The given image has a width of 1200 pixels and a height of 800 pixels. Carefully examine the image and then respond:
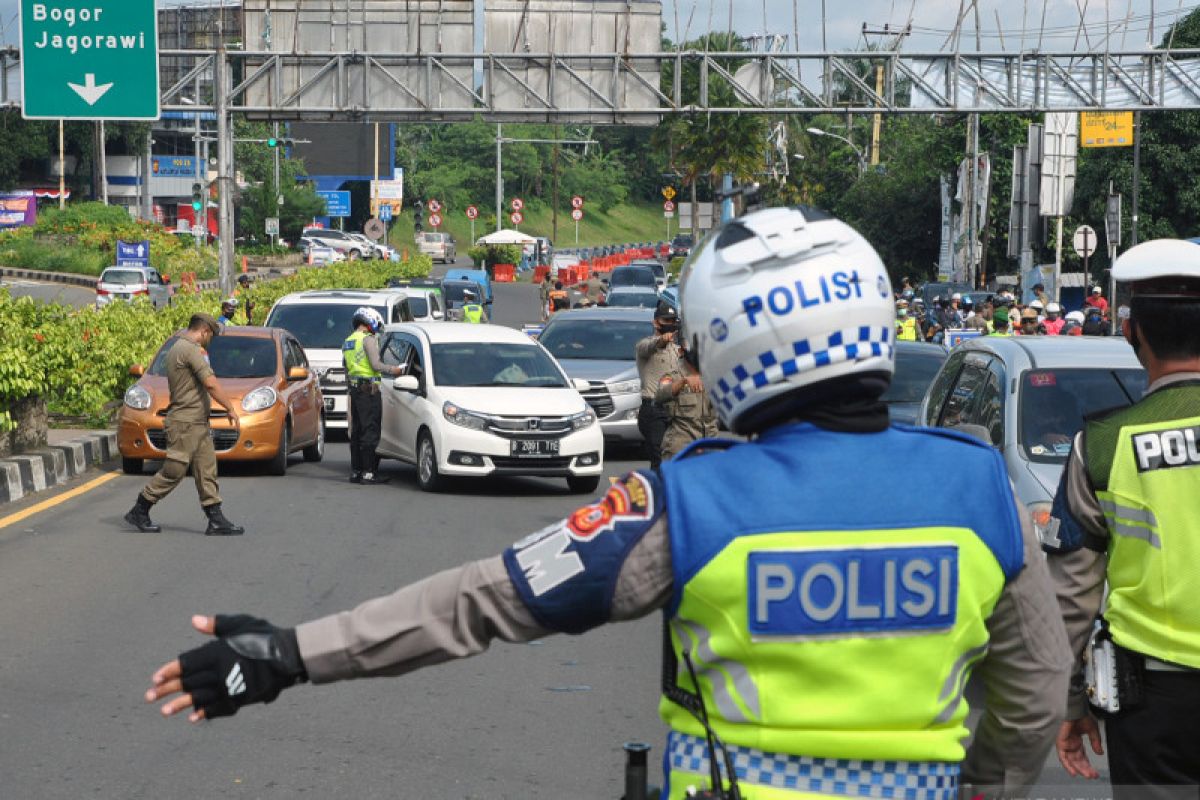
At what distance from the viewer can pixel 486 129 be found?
392ft

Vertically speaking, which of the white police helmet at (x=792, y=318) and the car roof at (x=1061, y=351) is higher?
the white police helmet at (x=792, y=318)

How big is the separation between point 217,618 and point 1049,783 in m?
4.27

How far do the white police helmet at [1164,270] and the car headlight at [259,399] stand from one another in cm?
1423

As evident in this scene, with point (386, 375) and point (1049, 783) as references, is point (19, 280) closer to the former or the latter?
point (386, 375)

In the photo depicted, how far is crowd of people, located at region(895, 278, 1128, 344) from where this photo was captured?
21630 mm

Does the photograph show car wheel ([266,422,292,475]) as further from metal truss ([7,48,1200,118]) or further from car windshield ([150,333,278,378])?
metal truss ([7,48,1200,118])

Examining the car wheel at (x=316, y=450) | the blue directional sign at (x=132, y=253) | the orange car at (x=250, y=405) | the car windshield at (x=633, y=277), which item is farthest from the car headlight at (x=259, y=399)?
the blue directional sign at (x=132, y=253)

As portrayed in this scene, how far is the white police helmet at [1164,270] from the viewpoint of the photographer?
3963mm

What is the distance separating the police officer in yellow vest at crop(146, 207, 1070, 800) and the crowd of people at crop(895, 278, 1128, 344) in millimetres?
12032

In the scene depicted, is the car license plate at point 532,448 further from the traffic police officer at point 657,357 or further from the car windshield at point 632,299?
the car windshield at point 632,299

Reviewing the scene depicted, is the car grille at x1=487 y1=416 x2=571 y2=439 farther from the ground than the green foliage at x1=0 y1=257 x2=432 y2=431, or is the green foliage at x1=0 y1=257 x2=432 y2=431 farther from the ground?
the green foliage at x1=0 y1=257 x2=432 y2=431

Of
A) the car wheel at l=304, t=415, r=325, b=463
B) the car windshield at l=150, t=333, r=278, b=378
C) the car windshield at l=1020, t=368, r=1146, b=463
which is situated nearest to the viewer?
the car windshield at l=1020, t=368, r=1146, b=463

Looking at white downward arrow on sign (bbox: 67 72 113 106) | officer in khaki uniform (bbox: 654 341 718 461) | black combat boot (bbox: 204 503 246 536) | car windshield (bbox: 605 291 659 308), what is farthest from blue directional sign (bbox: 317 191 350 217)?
officer in khaki uniform (bbox: 654 341 718 461)

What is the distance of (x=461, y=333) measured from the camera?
18359 mm
